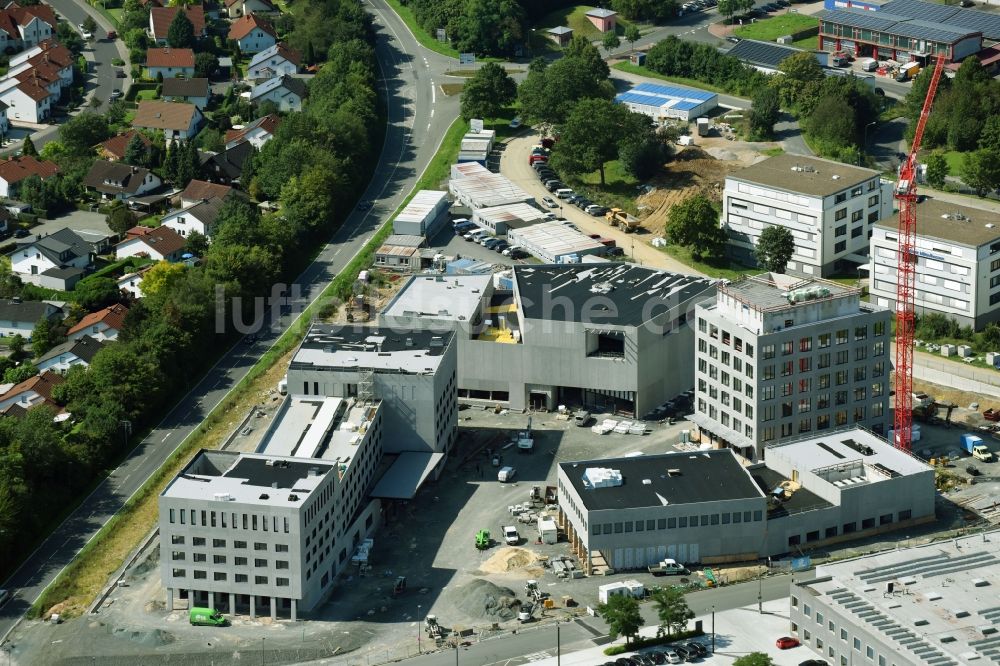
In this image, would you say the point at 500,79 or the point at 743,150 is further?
the point at 500,79

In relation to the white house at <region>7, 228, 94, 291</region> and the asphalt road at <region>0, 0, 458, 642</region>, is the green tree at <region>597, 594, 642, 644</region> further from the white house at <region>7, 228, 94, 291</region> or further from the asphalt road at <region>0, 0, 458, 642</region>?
the white house at <region>7, 228, 94, 291</region>

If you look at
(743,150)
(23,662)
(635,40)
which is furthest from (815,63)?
(23,662)

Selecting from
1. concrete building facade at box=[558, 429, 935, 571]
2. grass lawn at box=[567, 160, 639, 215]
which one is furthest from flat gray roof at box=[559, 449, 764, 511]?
grass lawn at box=[567, 160, 639, 215]

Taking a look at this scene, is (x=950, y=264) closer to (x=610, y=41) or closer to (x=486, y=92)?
(x=486, y=92)

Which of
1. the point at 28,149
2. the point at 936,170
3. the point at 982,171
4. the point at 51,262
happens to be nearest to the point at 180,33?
the point at 28,149

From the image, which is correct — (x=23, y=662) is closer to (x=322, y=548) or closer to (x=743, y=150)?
(x=322, y=548)
